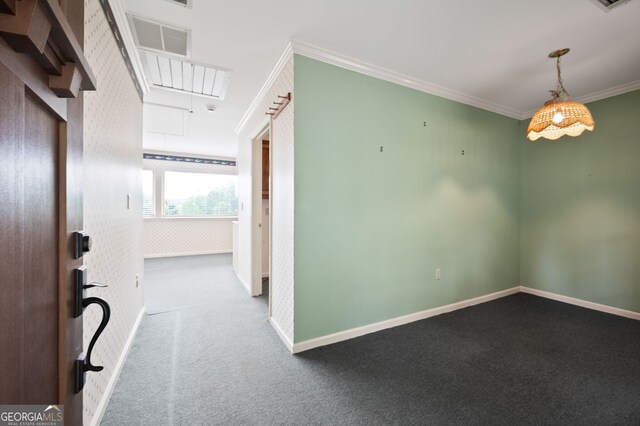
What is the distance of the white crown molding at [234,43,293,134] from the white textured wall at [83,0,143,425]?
1252 mm

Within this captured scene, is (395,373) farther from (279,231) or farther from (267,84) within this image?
(267,84)

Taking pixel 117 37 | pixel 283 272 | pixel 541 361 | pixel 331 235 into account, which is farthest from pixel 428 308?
pixel 117 37

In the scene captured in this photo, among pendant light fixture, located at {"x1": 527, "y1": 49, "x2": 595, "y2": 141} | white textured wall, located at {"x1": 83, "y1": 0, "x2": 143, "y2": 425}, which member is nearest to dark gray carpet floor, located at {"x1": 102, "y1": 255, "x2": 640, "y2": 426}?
white textured wall, located at {"x1": 83, "y1": 0, "x2": 143, "y2": 425}

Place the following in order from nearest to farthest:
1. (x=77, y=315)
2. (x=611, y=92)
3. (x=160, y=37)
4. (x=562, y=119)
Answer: (x=77, y=315)
(x=160, y=37)
(x=562, y=119)
(x=611, y=92)

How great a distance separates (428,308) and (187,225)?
234 inches

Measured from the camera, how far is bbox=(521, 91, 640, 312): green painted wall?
2965 millimetres

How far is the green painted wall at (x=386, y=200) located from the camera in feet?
7.47

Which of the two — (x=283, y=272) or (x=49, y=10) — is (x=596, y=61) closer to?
(x=283, y=272)

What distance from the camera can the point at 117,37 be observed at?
1.87m

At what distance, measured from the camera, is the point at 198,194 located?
680 centimetres

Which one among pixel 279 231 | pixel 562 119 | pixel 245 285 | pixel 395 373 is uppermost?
pixel 562 119

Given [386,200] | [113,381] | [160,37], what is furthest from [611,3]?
[113,381]

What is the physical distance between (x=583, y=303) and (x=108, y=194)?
5157 millimetres

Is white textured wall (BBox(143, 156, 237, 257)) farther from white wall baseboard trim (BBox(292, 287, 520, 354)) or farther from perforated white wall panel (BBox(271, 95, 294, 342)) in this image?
white wall baseboard trim (BBox(292, 287, 520, 354))
